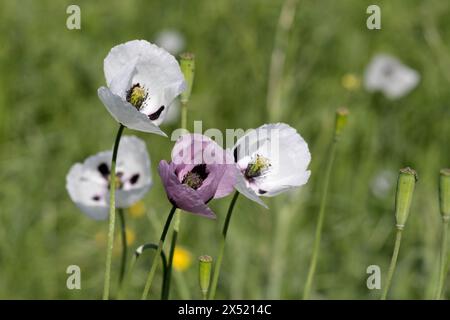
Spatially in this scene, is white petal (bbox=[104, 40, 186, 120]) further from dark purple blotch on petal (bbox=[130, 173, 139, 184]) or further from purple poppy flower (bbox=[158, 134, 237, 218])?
dark purple blotch on petal (bbox=[130, 173, 139, 184])

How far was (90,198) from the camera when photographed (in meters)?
1.48

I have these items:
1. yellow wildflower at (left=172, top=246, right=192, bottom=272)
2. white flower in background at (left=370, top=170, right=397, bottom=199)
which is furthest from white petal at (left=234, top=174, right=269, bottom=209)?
white flower in background at (left=370, top=170, right=397, bottom=199)

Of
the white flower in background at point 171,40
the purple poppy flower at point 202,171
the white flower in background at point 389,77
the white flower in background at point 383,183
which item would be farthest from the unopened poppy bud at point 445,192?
the white flower in background at point 171,40

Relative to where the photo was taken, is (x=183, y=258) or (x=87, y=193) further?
(x=183, y=258)

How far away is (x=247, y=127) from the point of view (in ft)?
9.04

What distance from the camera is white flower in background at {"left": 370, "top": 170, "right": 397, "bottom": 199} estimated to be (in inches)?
97.1

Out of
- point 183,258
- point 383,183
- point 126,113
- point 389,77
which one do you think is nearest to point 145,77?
point 126,113

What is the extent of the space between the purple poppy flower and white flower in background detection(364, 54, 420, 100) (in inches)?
78.5

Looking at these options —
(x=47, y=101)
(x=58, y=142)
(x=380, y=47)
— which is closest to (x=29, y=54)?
(x=47, y=101)

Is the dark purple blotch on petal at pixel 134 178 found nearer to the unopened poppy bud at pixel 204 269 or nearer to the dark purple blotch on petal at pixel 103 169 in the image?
the dark purple blotch on petal at pixel 103 169

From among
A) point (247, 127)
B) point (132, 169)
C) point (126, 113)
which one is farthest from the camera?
point (247, 127)

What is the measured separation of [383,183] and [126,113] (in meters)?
1.63

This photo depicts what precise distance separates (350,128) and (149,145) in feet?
2.09

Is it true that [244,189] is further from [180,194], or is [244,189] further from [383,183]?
[383,183]
